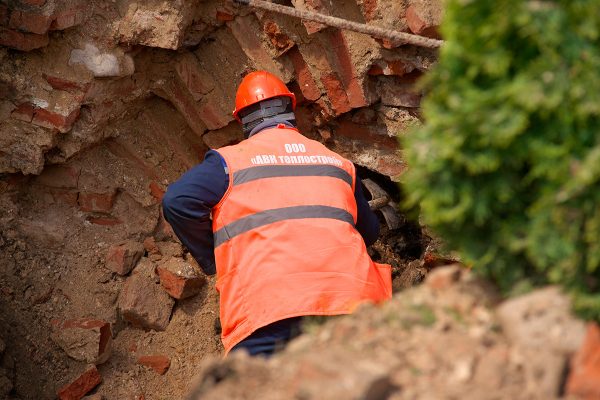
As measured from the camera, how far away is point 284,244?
144 inches

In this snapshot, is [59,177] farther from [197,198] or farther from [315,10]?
[315,10]

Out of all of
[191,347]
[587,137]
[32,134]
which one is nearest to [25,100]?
[32,134]

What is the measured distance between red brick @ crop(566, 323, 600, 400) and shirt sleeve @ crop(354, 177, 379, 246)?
88.3 inches

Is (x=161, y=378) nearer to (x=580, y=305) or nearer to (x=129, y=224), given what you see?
(x=129, y=224)

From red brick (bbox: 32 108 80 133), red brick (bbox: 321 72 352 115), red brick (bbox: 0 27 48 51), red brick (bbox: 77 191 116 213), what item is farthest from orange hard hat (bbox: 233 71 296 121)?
red brick (bbox: 77 191 116 213)

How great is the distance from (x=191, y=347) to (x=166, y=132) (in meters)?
1.61

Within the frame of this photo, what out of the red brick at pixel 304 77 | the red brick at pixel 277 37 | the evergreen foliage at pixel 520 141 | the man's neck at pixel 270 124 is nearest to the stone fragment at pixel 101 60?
the red brick at pixel 277 37

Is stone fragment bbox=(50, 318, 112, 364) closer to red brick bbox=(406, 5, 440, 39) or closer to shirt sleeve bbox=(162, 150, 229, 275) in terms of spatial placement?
shirt sleeve bbox=(162, 150, 229, 275)

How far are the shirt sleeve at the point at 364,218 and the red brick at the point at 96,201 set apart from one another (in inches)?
84.7

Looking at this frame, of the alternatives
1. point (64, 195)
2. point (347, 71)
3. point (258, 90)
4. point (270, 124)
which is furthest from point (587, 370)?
point (64, 195)

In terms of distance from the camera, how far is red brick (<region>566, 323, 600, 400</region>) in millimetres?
2031

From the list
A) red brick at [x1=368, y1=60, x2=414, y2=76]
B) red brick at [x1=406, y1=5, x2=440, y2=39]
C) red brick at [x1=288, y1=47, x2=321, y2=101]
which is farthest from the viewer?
red brick at [x1=288, y1=47, x2=321, y2=101]

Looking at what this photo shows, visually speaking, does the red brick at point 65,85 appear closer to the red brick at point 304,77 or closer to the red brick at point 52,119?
the red brick at point 52,119

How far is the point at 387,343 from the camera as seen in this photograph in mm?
2215
